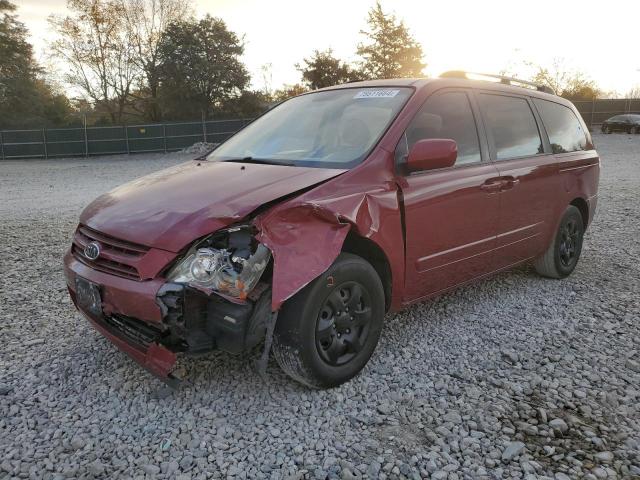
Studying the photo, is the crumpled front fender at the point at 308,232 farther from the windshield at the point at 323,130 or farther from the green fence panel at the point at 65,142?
the green fence panel at the point at 65,142

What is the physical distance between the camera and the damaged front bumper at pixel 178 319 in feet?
8.29

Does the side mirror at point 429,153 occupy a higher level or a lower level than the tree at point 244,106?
lower

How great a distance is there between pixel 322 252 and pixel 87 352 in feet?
6.18

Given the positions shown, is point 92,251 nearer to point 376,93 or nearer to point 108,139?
point 376,93

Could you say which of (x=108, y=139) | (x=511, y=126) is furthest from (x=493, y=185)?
(x=108, y=139)

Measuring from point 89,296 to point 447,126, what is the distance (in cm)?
259

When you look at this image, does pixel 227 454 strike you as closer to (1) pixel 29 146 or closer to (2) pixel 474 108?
(2) pixel 474 108

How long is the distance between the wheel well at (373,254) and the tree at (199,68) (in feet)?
108

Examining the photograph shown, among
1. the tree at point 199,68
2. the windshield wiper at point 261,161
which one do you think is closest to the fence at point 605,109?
the tree at point 199,68

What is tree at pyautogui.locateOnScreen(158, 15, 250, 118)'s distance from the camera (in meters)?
33.8

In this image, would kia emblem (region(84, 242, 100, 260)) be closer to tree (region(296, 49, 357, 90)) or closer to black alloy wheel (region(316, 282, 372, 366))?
black alloy wheel (region(316, 282, 372, 366))

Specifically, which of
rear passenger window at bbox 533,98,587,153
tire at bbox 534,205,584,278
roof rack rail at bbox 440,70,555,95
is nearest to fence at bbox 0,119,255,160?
roof rack rail at bbox 440,70,555,95

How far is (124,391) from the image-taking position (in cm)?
300

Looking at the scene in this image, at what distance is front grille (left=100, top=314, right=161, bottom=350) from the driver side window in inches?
69.6
